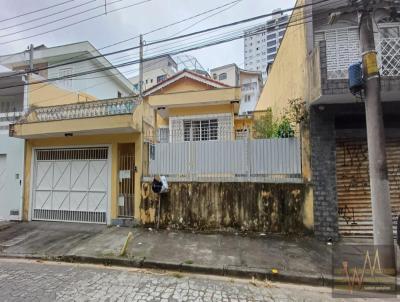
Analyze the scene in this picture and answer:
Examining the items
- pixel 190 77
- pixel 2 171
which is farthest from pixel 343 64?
pixel 2 171

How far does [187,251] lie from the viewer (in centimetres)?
586

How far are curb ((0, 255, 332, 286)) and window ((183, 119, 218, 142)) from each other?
777 cm

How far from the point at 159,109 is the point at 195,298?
33.1 feet

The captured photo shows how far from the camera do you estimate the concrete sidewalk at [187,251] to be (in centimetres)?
493

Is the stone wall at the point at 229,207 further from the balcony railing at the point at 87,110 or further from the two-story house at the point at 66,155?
the balcony railing at the point at 87,110

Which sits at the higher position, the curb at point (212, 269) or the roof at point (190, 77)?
the roof at point (190, 77)

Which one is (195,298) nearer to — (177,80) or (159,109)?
(159,109)

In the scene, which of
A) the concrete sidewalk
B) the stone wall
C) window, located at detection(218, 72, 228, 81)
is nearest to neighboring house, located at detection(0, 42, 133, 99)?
the concrete sidewalk

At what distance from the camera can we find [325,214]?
663 centimetres

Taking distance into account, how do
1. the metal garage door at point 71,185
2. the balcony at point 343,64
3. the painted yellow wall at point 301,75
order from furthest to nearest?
the metal garage door at point 71,185
the painted yellow wall at point 301,75
the balcony at point 343,64

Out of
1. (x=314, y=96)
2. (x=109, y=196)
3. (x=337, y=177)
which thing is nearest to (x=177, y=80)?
(x=109, y=196)

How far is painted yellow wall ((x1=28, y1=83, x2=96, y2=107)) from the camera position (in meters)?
9.91

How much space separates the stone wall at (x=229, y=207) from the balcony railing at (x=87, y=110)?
2569mm

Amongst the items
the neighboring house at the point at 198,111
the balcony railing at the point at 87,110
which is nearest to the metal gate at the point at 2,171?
the balcony railing at the point at 87,110
